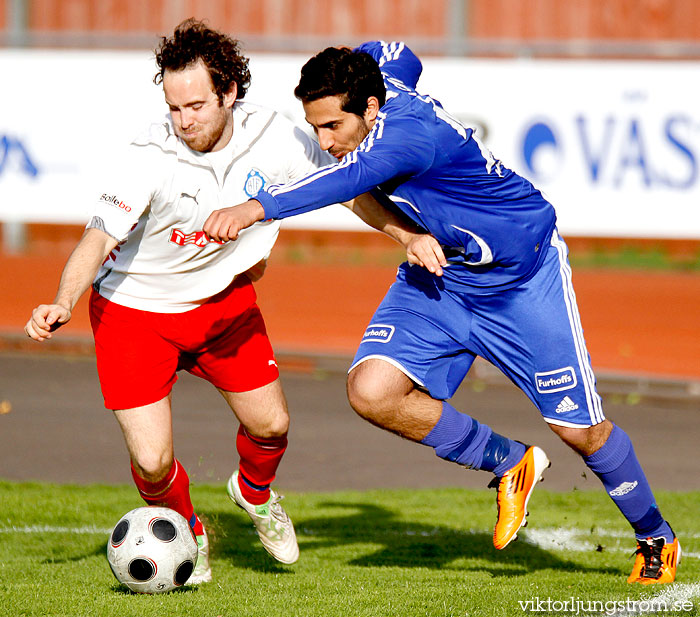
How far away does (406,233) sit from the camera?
17.5 ft

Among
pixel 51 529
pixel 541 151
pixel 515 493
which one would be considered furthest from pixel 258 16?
pixel 515 493

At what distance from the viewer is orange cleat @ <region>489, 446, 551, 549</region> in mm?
5277

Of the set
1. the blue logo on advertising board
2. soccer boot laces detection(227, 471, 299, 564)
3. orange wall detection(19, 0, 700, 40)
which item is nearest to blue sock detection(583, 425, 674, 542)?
soccer boot laces detection(227, 471, 299, 564)

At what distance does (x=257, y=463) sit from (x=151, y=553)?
837 millimetres

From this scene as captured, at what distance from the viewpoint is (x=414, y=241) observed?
520 centimetres

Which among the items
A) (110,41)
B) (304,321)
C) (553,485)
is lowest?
(304,321)

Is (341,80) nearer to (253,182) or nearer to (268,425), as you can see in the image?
(253,182)

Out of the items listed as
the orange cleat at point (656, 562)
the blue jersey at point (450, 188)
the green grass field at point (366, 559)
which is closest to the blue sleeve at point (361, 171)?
the blue jersey at point (450, 188)

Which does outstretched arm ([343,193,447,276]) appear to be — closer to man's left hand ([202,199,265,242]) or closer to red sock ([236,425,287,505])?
man's left hand ([202,199,265,242])

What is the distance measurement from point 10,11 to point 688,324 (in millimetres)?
10058


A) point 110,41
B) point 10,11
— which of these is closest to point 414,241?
point 110,41

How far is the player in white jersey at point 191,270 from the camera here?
4.98 meters

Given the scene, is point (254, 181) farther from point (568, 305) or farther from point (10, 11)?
point (10, 11)

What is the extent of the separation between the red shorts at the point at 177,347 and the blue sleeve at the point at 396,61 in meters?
1.18
